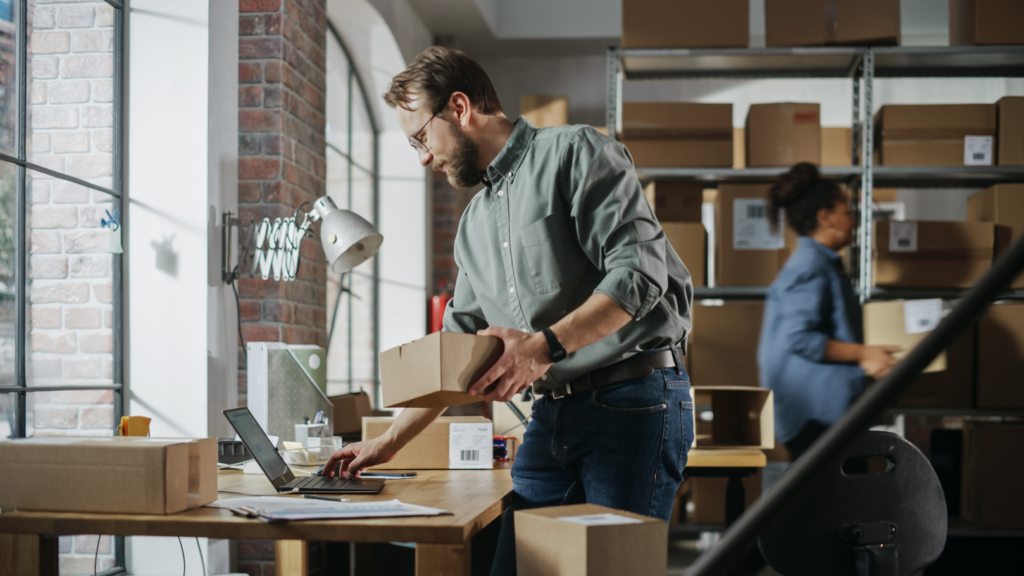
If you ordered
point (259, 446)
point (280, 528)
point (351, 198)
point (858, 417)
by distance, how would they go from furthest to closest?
point (351, 198) → point (259, 446) → point (280, 528) → point (858, 417)

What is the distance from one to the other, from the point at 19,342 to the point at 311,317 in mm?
1234

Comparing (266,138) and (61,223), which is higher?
(266,138)

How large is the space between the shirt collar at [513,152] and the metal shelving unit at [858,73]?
195cm

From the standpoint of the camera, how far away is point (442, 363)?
115 cm

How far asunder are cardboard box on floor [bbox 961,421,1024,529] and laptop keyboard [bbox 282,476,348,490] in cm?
276

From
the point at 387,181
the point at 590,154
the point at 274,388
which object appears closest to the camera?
the point at 590,154

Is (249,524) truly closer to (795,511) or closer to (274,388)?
(274,388)

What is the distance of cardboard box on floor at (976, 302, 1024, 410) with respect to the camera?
3256 millimetres

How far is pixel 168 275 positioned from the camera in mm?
2436

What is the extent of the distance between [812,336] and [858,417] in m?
2.01

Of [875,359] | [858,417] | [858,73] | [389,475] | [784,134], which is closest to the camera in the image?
[858,417]

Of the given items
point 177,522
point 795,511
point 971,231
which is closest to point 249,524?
point 177,522

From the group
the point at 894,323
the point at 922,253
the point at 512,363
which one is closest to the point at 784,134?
the point at 922,253

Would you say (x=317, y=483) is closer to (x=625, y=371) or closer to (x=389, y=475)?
(x=389, y=475)
